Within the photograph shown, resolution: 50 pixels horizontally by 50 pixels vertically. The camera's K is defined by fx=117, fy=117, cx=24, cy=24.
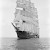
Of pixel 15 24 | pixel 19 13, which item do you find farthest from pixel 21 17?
pixel 15 24

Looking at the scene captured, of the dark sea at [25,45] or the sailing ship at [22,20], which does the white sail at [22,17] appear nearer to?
the sailing ship at [22,20]

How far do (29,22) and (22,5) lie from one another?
5.84 m

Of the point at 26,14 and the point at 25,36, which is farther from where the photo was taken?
the point at 26,14

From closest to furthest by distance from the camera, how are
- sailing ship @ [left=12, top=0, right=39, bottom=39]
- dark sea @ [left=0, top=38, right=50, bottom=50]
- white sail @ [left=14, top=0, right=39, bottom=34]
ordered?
dark sea @ [left=0, top=38, right=50, bottom=50] → sailing ship @ [left=12, top=0, right=39, bottom=39] → white sail @ [left=14, top=0, right=39, bottom=34]

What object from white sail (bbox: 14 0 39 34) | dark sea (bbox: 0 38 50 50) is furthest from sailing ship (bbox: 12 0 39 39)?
dark sea (bbox: 0 38 50 50)

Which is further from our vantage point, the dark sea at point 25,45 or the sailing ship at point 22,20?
the sailing ship at point 22,20

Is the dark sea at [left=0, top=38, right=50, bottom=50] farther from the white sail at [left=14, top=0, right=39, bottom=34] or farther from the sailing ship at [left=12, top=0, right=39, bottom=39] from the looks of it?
the white sail at [left=14, top=0, right=39, bottom=34]

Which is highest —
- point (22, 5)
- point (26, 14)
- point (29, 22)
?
point (22, 5)

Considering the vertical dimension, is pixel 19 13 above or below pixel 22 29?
above

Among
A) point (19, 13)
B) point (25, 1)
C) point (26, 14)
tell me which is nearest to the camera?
point (19, 13)

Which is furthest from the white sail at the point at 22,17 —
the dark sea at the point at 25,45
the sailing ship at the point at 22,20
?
the dark sea at the point at 25,45

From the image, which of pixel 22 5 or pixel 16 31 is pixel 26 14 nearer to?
pixel 22 5

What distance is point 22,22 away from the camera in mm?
34094

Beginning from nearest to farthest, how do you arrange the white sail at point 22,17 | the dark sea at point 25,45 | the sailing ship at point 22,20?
the dark sea at point 25,45 → the sailing ship at point 22,20 → the white sail at point 22,17
